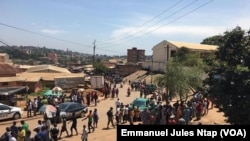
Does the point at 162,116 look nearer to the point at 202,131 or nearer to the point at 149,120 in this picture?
the point at 149,120

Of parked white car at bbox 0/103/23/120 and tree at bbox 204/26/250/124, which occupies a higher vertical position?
tree at bbox 204/26/250/124

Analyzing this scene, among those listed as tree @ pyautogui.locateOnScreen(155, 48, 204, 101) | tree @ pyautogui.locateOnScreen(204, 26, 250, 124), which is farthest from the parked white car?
tree @ pyautogui.locateOnScreen(204, 26, 250, 124)

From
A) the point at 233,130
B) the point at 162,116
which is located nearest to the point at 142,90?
the point at 162,116

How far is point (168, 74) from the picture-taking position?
1267 inches

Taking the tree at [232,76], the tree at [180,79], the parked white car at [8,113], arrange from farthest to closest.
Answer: the tree at [180,79], the parked white car at [8,113], the tree at [232,76]

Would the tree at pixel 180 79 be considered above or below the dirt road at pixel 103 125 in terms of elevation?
above

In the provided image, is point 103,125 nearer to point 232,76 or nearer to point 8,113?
point 8,113

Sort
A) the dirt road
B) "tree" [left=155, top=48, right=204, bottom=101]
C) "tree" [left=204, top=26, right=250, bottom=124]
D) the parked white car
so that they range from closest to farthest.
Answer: "tree" [left=204, top=26, right=250, bottom=124] → the dirt road → the parked white car → "tree" [left=155, top=48, right=204, bottom=101]

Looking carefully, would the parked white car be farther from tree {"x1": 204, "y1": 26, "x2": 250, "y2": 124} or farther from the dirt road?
tree {"x1": 204, "y1": 26, "x2": 250, "y2": 124}

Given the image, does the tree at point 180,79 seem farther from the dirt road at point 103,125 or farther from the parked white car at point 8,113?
the parked white car at point 8,113

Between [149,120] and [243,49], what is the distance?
782cm

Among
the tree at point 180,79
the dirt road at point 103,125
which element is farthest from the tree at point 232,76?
the tree at point 180,79

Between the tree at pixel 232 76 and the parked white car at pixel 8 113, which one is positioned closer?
the tree at pixel 232 76

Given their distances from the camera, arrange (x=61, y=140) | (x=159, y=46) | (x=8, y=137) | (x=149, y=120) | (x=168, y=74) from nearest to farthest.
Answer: (x=8, y=137), (x=61, y=140), (x=149, y=120), (x=168, y=74), (x=159, y=46)
